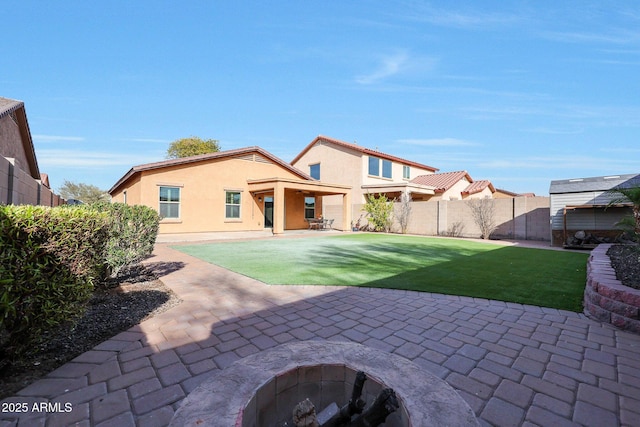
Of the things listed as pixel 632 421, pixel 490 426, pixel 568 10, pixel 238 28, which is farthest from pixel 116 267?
pixel 568 10

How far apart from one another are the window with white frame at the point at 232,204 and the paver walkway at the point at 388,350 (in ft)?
39.1

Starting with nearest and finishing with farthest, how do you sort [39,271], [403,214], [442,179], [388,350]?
[39,271] < [388,350] < [403,214] < [442,179]

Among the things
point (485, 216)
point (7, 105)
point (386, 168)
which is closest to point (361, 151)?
point (386, 168)

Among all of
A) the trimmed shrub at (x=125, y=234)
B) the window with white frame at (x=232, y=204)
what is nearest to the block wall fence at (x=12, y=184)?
the trimmed shrub at (x=125, y=234)

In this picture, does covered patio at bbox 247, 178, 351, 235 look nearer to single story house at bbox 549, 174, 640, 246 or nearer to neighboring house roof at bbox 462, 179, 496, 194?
single story house at bbox 549, 174, 640, 246

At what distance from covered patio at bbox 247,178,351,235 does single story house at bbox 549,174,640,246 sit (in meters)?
11.0

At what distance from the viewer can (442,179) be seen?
2477cm

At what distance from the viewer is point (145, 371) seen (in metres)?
2.35

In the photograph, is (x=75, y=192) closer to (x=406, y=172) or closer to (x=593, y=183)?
(x=406, y=172)

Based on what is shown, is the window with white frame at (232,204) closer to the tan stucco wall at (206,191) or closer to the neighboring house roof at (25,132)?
the tan stucco wall at (206,191)

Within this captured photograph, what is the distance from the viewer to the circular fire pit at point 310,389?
51.0 inches

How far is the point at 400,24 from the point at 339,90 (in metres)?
6.71

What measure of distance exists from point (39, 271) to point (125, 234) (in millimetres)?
2913

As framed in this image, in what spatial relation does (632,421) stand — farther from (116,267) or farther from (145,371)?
(116,267)
